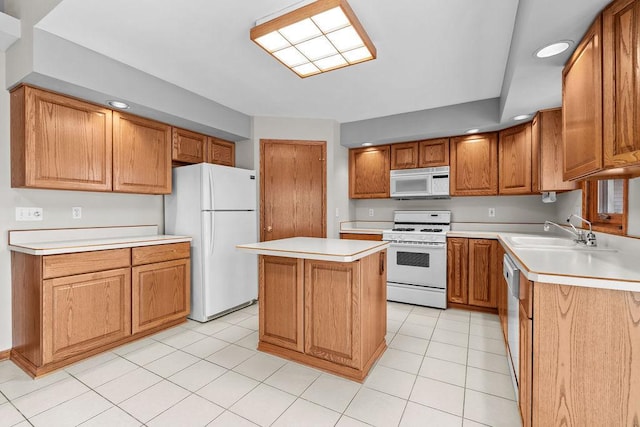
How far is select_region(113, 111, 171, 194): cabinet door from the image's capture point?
109 inches

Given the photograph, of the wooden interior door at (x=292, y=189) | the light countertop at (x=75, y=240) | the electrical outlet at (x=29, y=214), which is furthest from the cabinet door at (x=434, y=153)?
the electrical outlet at (x=29, y=214)

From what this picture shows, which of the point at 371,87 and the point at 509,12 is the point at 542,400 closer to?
the point at 509,12

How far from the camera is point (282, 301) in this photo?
7.71 ft

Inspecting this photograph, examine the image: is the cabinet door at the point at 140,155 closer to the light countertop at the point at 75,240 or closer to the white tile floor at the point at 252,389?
the light countertop at the point at 75,240

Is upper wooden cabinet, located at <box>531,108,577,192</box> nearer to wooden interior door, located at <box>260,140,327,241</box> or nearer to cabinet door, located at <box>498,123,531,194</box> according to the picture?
cabinet door, located at <box>498,123,531,194</box>

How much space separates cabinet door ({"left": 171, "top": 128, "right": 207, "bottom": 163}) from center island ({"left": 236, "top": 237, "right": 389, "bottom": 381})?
1710 millimetres

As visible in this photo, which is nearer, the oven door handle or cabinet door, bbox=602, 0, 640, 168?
cabinet door, bbox=602, 0, 640, 168

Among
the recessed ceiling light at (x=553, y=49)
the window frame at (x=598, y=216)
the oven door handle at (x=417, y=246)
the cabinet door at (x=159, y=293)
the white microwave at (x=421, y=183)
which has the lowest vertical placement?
the cabinet door at (x=159, y=293)

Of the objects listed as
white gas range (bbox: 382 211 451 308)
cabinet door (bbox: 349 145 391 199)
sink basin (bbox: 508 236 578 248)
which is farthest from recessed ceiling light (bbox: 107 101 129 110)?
sink basin (bbox: 508 236 578 248)

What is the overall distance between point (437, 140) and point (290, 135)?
1969 mm

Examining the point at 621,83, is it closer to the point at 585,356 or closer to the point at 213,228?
the point at 585,356

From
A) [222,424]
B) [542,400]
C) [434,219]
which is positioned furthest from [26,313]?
[434,219]

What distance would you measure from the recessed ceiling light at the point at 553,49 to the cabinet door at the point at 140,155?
331cm

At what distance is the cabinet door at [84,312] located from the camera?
2121mm
